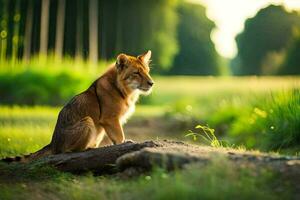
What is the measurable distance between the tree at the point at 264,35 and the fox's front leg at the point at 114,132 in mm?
60864

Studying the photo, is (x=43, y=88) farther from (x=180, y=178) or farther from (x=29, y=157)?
(x=180, y=178)

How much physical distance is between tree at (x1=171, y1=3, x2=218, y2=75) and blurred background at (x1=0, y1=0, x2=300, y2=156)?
11 cm

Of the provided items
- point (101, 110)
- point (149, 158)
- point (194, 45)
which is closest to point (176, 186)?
point (149, 158)

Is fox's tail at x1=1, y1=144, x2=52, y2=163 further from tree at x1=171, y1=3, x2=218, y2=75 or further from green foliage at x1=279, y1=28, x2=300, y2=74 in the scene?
tree at x1=171, y1=3, x2=218, y2=75

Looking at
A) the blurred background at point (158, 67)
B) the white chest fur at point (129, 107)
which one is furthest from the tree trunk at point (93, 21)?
the white chest fur at point (129, 107)

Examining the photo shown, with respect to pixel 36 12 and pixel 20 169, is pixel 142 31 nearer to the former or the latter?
pixel 36 12

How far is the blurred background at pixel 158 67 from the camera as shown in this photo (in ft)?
45.8

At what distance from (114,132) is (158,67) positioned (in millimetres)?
48641

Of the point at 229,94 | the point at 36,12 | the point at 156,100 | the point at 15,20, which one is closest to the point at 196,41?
the point at 36,12

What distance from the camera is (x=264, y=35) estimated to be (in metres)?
74.1

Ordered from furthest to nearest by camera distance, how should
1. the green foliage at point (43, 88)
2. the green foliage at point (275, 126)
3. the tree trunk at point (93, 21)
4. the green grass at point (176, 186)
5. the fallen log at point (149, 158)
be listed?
the tree trunk at point (93, 21)
the green foliage at point (43, 88)
the green foliage at point (275, 126)
the fallen log at point (149, 158)
the green grass at point (176, 186)

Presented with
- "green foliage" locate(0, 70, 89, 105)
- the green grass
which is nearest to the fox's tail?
the green grass

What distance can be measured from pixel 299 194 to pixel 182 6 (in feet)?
241

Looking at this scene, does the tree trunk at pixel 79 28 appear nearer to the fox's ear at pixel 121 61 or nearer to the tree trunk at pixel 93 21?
the tree trunk at pixel 93 21
